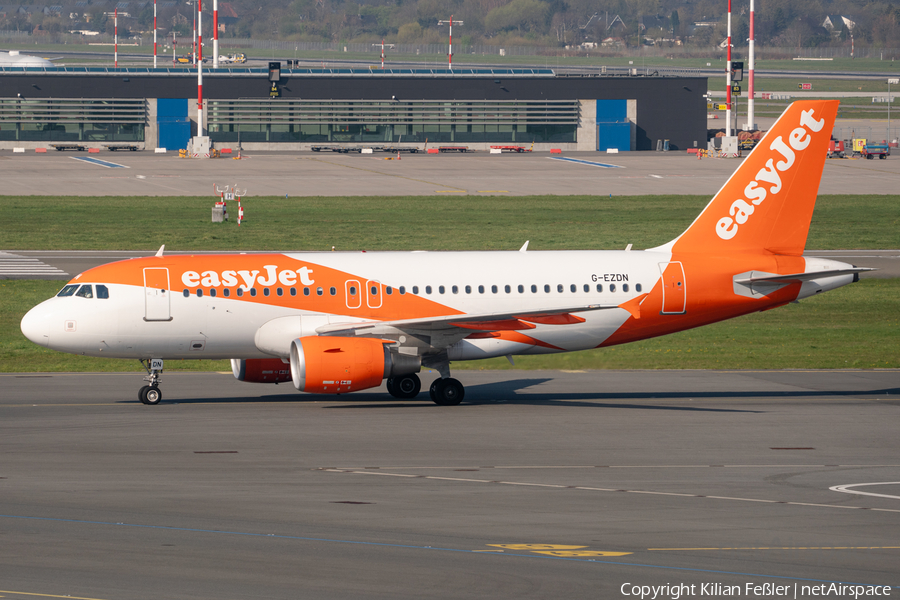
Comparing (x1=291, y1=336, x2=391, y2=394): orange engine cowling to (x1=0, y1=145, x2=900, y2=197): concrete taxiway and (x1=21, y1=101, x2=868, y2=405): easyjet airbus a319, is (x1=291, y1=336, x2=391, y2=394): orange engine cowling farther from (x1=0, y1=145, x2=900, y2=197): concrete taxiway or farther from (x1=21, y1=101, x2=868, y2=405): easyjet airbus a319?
(x1=0, y1=145, x2=900, y2=197): concrete taxiway

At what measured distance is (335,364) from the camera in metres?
30.3

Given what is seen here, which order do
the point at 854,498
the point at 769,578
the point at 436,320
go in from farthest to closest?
the point at 436,320
the point at 854,498
the point at 769,578

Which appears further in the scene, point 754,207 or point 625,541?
point 754,207

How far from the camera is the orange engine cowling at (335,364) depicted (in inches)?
1192

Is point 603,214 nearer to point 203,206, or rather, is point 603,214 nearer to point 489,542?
point 203,206

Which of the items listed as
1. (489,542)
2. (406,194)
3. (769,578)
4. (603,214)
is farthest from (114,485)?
(406,194)

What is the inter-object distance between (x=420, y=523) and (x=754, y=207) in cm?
1984

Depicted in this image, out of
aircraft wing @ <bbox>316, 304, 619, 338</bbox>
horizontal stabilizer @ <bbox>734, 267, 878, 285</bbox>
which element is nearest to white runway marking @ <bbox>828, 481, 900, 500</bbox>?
aircraft wing @ <bbox>316, 304, 619, 338</bbox>

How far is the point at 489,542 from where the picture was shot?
728 inches

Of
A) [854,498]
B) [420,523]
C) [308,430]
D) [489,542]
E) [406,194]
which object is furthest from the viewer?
[406,194]

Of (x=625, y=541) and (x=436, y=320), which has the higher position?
(x=436, y=320)

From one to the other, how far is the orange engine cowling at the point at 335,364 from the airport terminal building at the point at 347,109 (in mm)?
119040

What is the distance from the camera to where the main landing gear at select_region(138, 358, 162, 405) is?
3241 centimetres

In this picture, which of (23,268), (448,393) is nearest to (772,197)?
(448,393)
